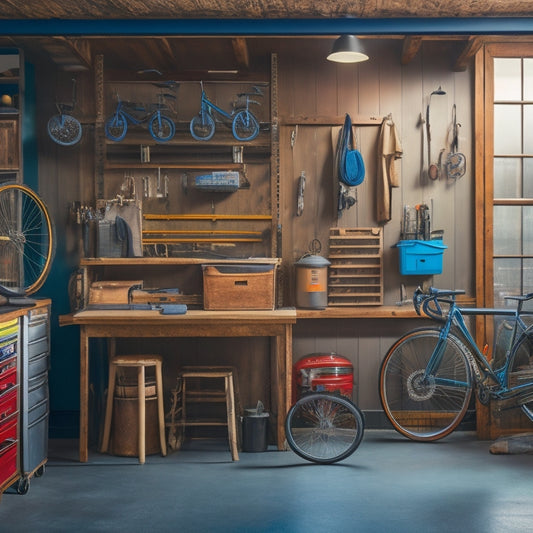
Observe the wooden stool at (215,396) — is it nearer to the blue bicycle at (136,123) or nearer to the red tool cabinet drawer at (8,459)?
the red tool cabinet drawer at (8,459)

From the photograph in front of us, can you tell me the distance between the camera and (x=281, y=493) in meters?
4.24

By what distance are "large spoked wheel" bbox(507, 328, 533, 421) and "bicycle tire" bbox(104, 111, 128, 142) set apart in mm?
3312

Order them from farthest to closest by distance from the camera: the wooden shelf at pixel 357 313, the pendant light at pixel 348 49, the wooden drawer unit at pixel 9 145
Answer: the wooden shelf at pixel 357 313
the wooden drawer unit at pixel 9 145
the pendant light at pixel 348 49

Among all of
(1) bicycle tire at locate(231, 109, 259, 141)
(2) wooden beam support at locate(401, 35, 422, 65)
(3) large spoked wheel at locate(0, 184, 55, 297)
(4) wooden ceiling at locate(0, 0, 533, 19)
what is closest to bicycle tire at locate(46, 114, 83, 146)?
(3) large spoked wheel at locate(0, 184, 55, 297)

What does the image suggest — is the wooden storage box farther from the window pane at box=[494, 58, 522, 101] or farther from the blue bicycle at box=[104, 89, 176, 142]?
the window pane at box=[494, 58, 522, 101]

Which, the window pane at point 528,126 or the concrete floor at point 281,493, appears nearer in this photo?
the concrete floor at point 281,493

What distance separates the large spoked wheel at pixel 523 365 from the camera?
5.16 metres

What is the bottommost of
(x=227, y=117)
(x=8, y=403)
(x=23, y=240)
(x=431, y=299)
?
(x=8, y=403)

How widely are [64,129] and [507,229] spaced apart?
353 centimetres

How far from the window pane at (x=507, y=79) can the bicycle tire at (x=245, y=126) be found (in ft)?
6.31

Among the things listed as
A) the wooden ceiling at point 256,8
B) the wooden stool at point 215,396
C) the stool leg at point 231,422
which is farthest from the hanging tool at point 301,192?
the wooden ceiling at point 256,8

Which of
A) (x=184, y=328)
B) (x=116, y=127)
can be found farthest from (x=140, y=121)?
(x=184, y=328)

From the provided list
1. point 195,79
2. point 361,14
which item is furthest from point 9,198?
point 361,14

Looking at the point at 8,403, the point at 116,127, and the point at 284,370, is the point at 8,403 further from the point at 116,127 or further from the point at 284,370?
the point at 116,127
